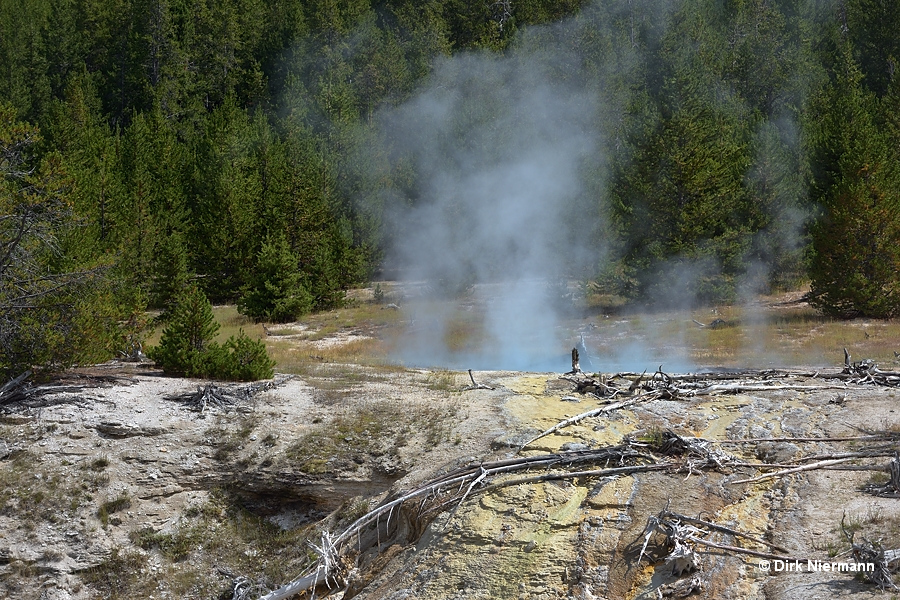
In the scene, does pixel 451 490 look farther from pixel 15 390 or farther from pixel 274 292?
pixel 274 292

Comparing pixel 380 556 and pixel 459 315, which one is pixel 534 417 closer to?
pixel 380 556

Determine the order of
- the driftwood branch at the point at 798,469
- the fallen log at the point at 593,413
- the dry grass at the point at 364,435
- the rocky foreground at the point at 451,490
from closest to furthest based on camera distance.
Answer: the rocky foreground at the point at 451,490 < the driftwood branch at the point at 798,469 < the fallen log at the point at 593,413 < the dry grass at the point at 364,435

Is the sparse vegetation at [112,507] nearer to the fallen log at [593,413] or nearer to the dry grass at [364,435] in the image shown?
the dry grass at [364,435]

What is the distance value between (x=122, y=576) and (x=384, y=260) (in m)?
30.2

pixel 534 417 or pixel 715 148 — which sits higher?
pixel 715 148

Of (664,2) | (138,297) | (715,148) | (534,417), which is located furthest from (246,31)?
(534,417)

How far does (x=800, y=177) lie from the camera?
34.3 m

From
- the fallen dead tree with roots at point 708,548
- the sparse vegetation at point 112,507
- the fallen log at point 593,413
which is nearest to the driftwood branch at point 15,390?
the sparse vegetation at point 112,507

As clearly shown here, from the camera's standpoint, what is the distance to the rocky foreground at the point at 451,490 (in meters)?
8.33

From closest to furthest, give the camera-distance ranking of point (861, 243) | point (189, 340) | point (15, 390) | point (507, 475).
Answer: point (507, 475) → point (15, 390) → point (189, 340) → point (861, 243)

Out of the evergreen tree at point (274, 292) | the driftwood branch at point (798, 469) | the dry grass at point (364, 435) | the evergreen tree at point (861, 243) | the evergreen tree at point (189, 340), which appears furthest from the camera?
the evergreen tree at point (274, 292)

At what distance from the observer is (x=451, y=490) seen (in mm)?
10250

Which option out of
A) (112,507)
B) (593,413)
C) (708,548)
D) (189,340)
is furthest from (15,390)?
(708,548)

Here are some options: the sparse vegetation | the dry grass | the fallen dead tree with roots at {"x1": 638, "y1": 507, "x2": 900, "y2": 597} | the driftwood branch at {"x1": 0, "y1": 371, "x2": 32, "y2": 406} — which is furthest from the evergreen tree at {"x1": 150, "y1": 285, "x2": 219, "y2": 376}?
the fallen dead tree with roots at {"x1": 638, "y1": 507, "x2": 900, "y2": 597}
